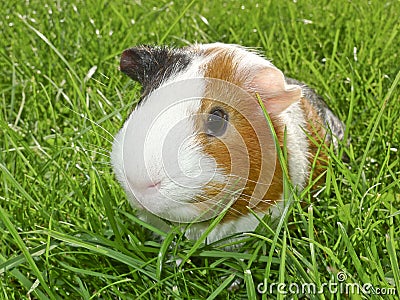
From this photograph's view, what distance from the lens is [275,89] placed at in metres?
1.78

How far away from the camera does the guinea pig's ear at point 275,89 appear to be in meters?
1.77

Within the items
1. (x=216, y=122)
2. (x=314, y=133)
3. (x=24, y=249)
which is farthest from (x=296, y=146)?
(x=24, y=249)

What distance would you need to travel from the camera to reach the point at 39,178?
80.8 inches

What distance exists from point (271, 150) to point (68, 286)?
2.15 feet

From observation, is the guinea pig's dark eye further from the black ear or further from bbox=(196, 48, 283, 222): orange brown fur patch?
the black ear

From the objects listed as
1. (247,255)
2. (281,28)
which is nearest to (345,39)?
(281,28)

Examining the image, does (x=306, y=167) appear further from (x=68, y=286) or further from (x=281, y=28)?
(x=281, y=28)

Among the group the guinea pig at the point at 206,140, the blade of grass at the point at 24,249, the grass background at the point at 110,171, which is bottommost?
the grass background at the point at 110,171

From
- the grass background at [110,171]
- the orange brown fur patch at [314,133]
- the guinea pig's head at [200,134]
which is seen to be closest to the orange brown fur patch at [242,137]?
the guinea pig's head at [200,134]

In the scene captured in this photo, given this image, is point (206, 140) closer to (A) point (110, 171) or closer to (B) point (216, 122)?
(B) point (216, 122)

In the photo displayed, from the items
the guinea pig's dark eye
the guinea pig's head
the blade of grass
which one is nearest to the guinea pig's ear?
the guinea pig's head

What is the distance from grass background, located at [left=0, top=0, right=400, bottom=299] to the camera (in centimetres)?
158

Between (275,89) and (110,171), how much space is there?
2.38 feet

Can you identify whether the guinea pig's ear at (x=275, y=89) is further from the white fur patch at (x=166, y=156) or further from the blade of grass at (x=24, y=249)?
the blade of grass at (x=24, y=249)
